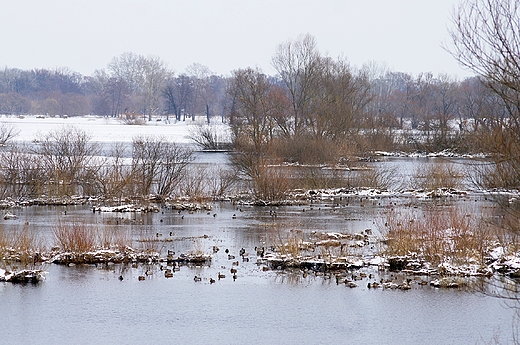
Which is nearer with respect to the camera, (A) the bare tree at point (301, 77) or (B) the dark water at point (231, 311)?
(B) the dark water at point (231, 311)

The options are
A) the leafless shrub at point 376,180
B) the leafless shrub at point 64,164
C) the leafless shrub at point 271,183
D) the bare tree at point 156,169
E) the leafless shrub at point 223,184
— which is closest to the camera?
the leafless shrub at point 271,183

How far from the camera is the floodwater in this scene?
38.7 feet

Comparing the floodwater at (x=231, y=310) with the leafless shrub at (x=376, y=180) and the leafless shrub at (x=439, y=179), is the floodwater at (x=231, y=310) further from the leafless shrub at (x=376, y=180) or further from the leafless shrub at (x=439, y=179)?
the leafless shrub at (x=439, y=179)

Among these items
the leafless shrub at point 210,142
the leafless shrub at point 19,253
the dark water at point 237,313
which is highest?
the leafless shrub at point 210,142

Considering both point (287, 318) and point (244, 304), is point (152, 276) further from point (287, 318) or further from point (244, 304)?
point (287, 318)

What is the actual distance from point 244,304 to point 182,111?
126 m

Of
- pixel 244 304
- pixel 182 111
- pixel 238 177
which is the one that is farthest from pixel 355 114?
pixel 182 111

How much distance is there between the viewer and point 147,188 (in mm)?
30875

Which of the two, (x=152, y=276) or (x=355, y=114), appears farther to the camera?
(x=355, y=114)

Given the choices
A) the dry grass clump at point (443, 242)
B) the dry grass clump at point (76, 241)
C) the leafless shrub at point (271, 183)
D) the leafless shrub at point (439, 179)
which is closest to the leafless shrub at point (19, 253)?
the dry grass clump at point (76, 241)

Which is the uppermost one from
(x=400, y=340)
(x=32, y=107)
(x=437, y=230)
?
(x=32, y=107)

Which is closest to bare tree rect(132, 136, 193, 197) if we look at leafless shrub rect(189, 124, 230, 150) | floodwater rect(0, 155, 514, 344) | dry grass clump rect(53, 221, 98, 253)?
floodwater rect(0, 155, 514, 344)

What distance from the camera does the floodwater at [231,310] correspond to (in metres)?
11.8

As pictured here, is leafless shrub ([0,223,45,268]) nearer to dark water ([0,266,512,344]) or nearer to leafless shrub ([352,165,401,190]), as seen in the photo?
dark water ([0,266,512,344])
